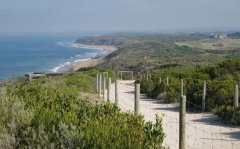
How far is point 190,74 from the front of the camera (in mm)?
24469

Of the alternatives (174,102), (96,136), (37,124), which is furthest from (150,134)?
(174,102)

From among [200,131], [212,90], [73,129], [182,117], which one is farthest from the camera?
[212,90]

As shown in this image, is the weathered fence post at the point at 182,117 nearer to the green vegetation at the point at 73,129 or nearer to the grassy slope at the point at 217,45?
the green vegetation at the point at 73,129

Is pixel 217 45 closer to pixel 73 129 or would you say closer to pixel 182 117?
pixel 182 117

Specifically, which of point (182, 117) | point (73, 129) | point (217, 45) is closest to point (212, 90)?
point (182, 117)

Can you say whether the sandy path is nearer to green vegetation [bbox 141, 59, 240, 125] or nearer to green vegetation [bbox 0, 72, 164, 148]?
green vegetation [bbox 141, 59, 240, 125]

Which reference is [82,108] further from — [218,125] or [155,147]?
[218,125]

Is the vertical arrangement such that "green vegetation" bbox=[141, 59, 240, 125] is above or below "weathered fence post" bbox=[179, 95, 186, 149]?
below

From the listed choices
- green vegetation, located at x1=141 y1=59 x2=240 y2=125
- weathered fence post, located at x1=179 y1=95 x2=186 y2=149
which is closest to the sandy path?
green vegetation, located at x1=141 y1=59 x2=240 y2=125

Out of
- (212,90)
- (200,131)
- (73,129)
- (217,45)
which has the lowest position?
(217,45)

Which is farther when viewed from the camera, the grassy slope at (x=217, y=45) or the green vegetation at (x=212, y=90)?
the grassy slope at (x=217, y=45)

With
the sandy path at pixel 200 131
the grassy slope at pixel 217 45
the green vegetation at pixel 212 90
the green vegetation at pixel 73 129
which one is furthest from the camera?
the grassy slope at pixel 217 45

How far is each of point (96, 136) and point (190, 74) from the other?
60.9ft

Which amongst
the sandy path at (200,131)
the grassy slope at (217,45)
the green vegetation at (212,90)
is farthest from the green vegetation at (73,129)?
the grassy slope at (217,45)
